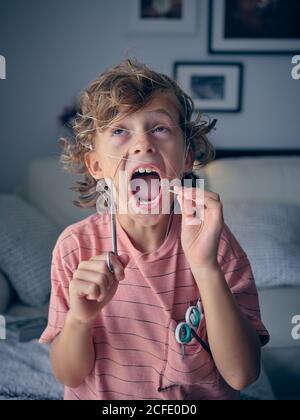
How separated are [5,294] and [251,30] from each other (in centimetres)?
132

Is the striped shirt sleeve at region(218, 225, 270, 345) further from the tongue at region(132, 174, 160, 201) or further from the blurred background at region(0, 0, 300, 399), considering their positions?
the blurred background at region(0, 0, 300, 399)

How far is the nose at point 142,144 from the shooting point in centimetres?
63

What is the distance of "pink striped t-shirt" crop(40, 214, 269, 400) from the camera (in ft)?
2.18

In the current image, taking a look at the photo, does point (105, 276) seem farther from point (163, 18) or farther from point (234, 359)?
point (163, 18)

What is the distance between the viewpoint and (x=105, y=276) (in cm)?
54

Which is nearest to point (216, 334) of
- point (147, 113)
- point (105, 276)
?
point (105, 276)

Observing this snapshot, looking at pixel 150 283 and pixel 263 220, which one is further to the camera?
pixel 263 220

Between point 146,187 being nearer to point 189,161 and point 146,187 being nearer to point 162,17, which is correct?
point 189,161

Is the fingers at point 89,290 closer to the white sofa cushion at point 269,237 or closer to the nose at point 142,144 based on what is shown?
the nose at point 142,144

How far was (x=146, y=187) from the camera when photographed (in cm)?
65

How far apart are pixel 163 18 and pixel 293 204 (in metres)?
0.85

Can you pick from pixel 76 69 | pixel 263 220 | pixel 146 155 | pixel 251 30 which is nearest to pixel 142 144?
pixel 146 155

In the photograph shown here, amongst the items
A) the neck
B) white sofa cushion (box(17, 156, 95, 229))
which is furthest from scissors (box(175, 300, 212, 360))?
white sofa cushion (box(17, 156, 95, 229))

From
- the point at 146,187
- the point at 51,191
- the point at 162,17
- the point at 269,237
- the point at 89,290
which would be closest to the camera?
the point at 89,290
